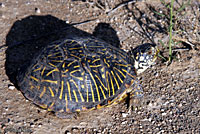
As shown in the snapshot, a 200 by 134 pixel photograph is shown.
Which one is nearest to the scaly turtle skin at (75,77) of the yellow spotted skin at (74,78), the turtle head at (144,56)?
the yellow spotted skin at (74,78)

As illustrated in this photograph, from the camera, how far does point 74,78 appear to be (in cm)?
374

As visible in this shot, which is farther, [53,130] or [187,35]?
[187,35]

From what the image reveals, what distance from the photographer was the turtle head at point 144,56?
4547 millimetres

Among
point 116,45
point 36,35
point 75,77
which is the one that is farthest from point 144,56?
point 36,35

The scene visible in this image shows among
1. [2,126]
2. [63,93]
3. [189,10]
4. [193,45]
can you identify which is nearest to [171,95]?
[193,45]

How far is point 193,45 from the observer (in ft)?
16.7

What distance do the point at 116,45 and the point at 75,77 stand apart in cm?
179

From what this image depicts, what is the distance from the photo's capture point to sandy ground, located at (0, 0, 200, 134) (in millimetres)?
3990

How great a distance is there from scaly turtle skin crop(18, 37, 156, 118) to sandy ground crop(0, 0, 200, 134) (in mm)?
333

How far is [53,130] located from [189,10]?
13.2 ft

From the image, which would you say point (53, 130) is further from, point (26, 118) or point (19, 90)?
point (19, 90)

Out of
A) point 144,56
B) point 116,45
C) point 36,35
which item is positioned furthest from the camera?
point 36,35

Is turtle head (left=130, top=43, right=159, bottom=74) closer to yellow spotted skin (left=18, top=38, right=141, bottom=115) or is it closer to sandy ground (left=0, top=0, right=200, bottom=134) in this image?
sandy ground (left=0, top=0, right=200, bottom=134)

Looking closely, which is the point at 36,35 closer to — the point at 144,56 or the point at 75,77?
the point at 75,77
